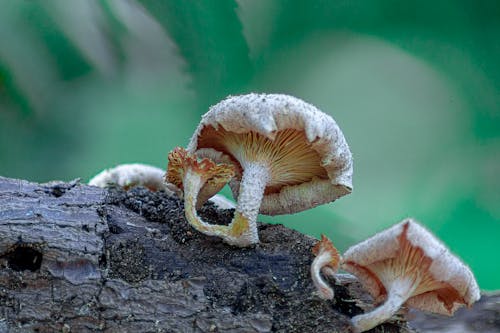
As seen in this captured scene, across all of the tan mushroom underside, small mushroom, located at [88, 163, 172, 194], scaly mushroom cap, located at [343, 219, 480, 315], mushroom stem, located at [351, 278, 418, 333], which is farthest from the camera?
small mushroom, located at [88, 163, 172, 194]

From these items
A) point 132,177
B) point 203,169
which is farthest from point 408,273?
point 132,177

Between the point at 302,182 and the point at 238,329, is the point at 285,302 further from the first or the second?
the point at 302,182

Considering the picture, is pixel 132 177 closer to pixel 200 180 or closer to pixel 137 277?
pixel 200 180

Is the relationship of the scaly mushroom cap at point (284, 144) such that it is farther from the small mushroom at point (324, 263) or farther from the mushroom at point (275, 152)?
the small mushroom at point (324, 263)

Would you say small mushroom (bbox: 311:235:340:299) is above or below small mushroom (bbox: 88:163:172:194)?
below

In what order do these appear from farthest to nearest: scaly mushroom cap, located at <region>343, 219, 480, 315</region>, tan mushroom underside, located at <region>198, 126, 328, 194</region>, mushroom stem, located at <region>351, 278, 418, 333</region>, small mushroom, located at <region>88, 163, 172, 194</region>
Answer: small mushroom, located at <region>88, 163, 172, 194</region> → tan mushroom underside, located at <region>198, 126, 328, 194</region> → mushroom stem, located at <region>351, 278, 418, 333</region> → scaly mushroom cap, located at <region>343, 219, 480, 315</region>

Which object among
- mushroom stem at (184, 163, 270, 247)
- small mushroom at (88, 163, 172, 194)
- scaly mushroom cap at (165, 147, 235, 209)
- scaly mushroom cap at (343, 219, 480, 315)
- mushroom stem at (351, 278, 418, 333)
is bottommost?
mushroom stem at (351, 278, 418, 333)

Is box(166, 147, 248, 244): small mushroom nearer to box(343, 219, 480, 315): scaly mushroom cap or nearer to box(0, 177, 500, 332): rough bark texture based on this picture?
box(0, 177, 500, 332): rough bark texture

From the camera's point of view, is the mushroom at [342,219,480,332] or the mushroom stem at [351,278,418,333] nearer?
the mushroom at [342,219,480,332]

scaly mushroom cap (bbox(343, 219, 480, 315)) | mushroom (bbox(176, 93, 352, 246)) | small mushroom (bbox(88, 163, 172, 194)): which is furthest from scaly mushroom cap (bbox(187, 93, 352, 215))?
small mushroom (bbox(88, 163, 172, 194))
